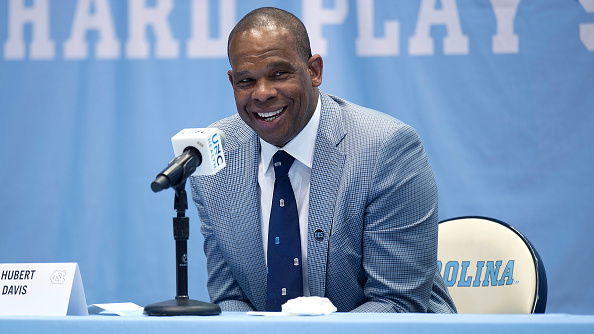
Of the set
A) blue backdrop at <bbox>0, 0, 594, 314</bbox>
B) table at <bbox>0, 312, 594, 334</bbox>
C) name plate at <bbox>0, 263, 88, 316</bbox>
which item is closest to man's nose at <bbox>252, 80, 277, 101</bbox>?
name plate at <bbox>0, 263, 88, 316</bbox>

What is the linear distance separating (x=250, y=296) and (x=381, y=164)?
22.8 inches

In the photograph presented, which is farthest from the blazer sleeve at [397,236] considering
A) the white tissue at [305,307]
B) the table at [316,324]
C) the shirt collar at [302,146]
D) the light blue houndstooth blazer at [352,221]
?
the table at [316,324]

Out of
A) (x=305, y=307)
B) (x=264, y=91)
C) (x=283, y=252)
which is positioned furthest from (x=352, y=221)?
(x=305, y=307)

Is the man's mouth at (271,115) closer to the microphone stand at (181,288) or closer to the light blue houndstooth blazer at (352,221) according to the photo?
the light blue houndstooth blazer at (352,221)

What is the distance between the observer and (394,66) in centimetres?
306

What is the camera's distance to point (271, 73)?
2.01 metres

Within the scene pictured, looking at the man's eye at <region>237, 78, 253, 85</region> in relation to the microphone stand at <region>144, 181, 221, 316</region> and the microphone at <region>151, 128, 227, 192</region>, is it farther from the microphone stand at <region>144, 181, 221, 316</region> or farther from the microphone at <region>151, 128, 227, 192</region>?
the microphone stand at <region>144, 181, 221, 316</region>

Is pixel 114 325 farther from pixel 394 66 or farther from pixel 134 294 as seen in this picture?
pixel 394 66

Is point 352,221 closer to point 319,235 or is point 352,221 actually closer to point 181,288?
point 319,235

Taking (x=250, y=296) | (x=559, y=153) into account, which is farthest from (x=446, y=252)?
(x=559, y=153)

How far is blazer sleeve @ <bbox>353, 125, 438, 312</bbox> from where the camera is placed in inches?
78.3

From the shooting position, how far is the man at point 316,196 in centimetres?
200

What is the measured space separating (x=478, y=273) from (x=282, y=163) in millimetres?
743

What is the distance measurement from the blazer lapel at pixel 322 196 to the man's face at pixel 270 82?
108 mm
